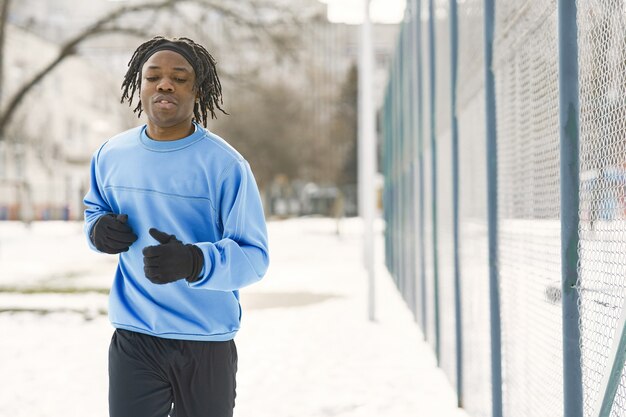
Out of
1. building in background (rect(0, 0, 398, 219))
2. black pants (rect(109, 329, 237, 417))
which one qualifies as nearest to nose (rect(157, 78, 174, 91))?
black pants (rect(109, 329, 237, 417))

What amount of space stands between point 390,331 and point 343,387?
263 centimetres

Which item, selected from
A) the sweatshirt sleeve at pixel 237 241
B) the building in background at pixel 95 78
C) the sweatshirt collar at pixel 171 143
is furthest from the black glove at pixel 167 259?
the building in background at pixel 95 78

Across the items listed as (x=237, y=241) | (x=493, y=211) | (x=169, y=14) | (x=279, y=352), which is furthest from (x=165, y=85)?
(x=169, y=14)

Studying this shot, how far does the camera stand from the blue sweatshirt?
7.47ft

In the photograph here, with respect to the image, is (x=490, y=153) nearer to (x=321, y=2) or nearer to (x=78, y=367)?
(x=78, y=367)

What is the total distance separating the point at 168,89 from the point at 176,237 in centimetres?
40

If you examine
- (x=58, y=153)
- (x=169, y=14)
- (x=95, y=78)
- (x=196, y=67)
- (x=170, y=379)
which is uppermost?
(x=169, y=14)

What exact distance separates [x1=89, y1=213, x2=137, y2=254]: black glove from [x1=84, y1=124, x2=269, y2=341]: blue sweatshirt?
0.05 metres

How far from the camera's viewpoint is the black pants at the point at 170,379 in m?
2.31

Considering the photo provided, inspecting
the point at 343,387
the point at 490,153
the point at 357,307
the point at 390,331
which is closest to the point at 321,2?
the point at 357,307

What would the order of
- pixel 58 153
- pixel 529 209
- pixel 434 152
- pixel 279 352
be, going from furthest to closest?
pixel 58 153
pixel 279 352
pixel 434 152
pixel 529 209

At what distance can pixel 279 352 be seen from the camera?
23.0 ft

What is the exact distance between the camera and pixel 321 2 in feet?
44.3

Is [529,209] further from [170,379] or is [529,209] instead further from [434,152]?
[434,152]
